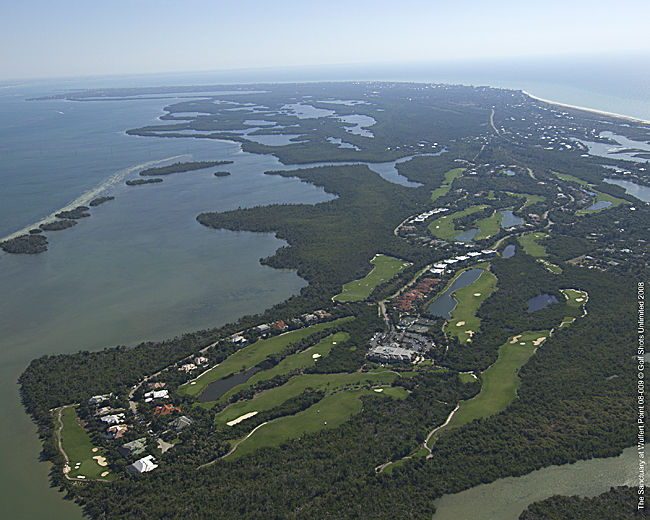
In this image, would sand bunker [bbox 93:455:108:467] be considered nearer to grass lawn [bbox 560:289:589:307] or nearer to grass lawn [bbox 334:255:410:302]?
grass lawn [bbox 334:255:410:302]

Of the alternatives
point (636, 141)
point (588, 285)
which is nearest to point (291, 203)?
point (588, 285)

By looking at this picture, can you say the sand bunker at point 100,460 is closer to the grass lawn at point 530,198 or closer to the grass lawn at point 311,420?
the grass lawn at point 311,420

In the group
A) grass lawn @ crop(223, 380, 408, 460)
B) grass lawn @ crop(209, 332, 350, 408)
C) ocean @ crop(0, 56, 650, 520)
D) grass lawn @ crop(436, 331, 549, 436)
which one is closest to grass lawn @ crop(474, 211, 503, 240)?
grass lawn @ crop(436, 331, 549, 436)

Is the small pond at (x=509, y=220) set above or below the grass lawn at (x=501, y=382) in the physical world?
above

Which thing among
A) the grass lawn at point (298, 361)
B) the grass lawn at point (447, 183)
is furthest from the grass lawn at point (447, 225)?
the grass lawn at point (298, 361)

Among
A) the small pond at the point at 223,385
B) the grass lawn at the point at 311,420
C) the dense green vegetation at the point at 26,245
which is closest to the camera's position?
the grass lawn at the point at 311,420
